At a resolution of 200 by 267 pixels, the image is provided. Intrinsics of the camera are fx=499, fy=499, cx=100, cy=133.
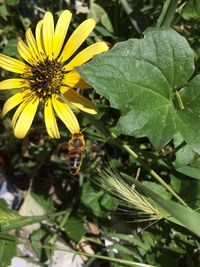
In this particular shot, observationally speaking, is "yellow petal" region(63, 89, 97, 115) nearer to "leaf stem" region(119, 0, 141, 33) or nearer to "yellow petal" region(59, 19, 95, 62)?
"yellow petal" region(59, 19, 95, 62)

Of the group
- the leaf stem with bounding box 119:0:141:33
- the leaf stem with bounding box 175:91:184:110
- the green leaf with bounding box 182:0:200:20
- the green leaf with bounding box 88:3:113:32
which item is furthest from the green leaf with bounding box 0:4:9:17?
the leaf stem with bounding box 175:91:184:110

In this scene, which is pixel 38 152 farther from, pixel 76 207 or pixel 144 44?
pixel 144 44

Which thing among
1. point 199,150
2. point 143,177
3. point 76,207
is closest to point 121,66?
point 199,150

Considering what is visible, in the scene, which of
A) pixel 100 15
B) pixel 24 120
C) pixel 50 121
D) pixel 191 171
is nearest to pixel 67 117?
pixel 50 121

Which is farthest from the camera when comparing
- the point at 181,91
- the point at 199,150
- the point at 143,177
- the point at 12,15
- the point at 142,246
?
the point at 12,15

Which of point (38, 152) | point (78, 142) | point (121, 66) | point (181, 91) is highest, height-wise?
point (121, 66)

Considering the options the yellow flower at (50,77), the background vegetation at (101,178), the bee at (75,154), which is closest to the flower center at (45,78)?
the yellow flower at (50,77)

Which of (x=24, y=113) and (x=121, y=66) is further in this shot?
(x=24, y=113)
